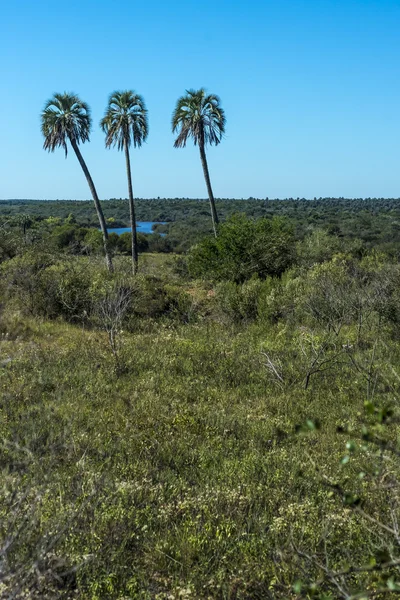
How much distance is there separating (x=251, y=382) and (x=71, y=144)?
20.2 m

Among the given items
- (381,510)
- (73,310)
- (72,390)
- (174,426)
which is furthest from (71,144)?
(381,510)

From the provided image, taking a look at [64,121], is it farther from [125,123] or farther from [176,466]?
[176,466]

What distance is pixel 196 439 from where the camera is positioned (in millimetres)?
6086

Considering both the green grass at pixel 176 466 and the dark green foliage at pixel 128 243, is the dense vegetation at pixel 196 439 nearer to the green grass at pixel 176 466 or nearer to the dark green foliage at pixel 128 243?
the green grass at pixel 176 466

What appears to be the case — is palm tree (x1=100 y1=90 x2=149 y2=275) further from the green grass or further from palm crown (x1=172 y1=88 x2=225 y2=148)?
the green grass

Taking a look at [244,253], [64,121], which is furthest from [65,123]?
[244,253]

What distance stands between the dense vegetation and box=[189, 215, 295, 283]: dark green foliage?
2.71 m

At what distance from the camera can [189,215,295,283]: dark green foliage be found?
62.6ft

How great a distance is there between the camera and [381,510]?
4582mm

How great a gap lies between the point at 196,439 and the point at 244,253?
13.8 m

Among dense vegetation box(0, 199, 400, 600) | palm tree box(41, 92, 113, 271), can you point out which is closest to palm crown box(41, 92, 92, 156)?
palm tree box(41, 92, 113, 271)

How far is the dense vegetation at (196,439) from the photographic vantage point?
3533 mm

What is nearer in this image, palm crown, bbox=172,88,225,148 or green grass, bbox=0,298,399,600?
green grass, bbox=0,298,399,600

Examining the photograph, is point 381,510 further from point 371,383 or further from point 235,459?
point 371,383
